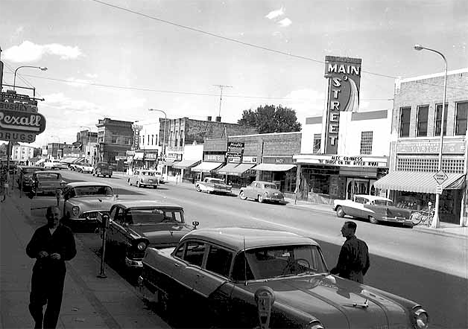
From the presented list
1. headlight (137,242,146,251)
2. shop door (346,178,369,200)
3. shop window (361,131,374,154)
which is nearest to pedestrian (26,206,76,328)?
headlight (137,242,146,251)

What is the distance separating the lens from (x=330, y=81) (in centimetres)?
3644

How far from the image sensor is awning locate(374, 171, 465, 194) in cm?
2578

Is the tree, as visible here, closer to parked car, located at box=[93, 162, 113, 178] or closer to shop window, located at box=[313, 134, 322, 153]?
parked car, located at box=[93, 162, 113, 178]

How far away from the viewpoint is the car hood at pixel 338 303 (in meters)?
3.96

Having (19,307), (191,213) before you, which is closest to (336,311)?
(19,307)

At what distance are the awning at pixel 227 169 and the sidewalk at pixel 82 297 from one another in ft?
123

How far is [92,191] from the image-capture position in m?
15.4

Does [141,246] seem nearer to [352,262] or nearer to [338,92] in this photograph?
[352,262]

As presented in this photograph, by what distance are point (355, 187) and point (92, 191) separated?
2323 centimetres

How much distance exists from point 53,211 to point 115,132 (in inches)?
4075

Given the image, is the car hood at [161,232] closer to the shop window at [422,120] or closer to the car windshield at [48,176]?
the car windshield at [48,176]

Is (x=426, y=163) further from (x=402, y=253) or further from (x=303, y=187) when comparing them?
(x=402, y=253)

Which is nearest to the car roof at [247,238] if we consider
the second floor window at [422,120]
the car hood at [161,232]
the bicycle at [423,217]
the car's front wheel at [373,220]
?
the car hood at [161,232]

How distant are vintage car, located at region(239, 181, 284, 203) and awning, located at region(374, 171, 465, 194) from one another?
6.87 metres
